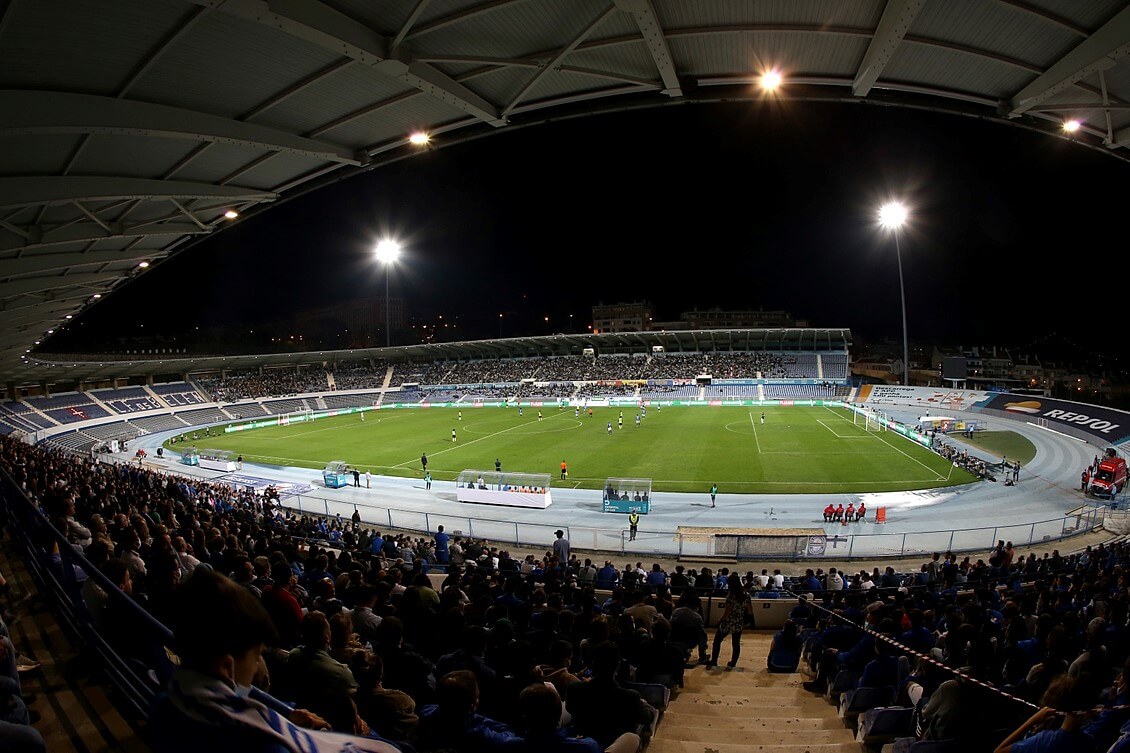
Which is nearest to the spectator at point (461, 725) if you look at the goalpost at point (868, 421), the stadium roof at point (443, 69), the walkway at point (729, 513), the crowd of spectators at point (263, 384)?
the stadium roof at point (443, 69)

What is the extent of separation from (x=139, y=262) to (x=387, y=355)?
6565 centimetres

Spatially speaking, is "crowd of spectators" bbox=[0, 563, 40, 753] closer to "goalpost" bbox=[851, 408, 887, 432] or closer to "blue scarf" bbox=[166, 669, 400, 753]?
"blue scarf" bbox=[166, 669, 400, 753]

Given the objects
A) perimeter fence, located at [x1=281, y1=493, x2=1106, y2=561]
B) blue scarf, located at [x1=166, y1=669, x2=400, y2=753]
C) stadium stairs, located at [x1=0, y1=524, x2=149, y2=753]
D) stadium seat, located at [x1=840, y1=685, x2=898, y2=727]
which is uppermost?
blue scarf, located at [x1=166, y1=669, x2=400, y2=753]

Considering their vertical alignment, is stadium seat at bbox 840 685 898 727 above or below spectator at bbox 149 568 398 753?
below

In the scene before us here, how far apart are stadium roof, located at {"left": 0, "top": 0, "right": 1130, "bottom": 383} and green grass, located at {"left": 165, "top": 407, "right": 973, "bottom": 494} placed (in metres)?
20.8

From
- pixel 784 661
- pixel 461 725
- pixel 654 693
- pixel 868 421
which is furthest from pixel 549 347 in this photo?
pixel 461 725

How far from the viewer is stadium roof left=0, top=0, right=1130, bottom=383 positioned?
235 inches

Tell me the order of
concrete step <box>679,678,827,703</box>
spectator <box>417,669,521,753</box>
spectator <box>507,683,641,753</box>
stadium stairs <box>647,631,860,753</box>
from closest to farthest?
spectator <box>507,683,641,753</box>, spectator <box>417,669,521,753</box>, stadium stairs <box>647,631,860,753</box>, concrete step <box>679,678,827,703</box>

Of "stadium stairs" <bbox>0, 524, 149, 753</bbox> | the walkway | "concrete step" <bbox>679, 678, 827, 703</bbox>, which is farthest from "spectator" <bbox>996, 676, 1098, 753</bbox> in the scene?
the walkway

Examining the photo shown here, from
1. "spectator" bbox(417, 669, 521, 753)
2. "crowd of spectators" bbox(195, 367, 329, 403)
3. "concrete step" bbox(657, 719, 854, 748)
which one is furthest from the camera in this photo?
"crowd of spectators" bbox(195, 367, 329, 403)

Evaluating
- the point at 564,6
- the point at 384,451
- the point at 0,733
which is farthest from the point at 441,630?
the point at 384,451

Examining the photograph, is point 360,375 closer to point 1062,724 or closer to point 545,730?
point 545,730

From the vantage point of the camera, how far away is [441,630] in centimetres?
539

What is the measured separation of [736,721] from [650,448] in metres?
30.1
